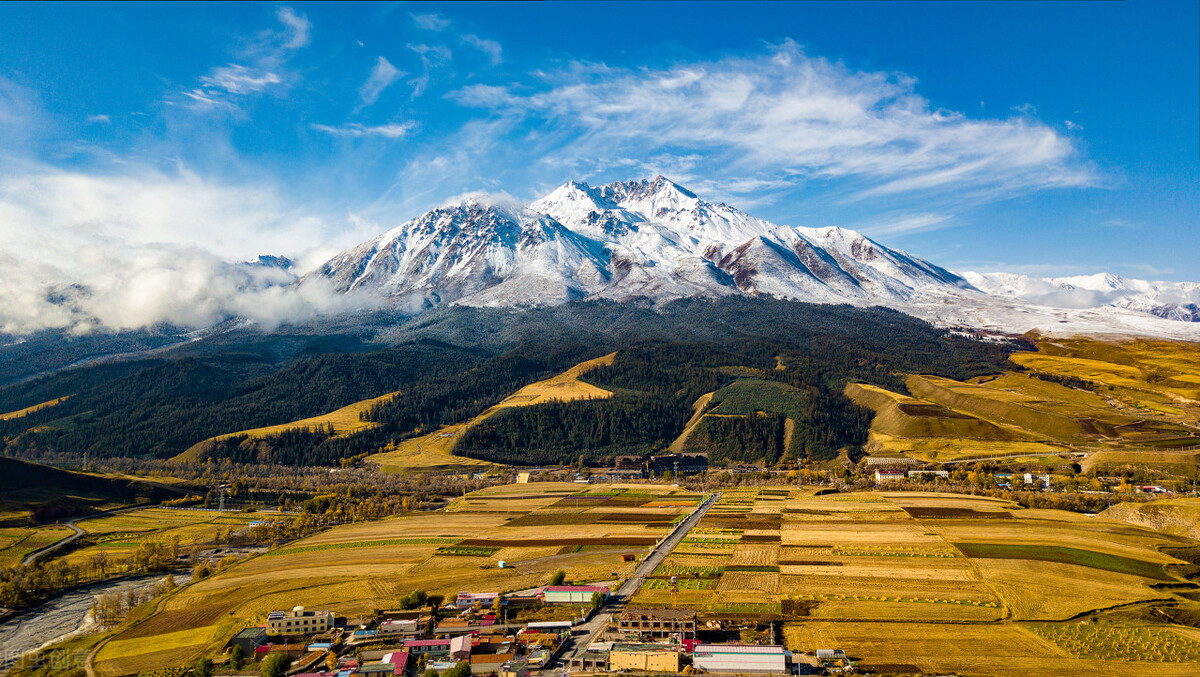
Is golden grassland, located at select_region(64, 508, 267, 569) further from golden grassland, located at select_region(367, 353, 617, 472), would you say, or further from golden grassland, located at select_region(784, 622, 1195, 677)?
golden grassland, located at select_region(784, 622, 1195, 677)

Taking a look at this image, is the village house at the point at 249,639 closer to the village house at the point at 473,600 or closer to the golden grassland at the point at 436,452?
the village house at the point at 473,600

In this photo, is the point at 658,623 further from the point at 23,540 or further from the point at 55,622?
the point at 23,540

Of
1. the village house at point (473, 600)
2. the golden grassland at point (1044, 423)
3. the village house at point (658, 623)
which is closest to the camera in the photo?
the village house at point (658, 623)

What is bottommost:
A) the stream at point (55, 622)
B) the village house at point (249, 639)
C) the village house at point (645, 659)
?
the stream at point (55, 622)

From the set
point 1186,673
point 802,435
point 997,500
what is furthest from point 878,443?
point 1186,673

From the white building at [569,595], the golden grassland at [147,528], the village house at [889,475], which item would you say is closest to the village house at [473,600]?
the white building at [569,595]

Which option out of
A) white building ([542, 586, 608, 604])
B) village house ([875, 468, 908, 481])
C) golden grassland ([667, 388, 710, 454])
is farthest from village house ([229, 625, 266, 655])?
golden grassland ([667, 388, 710, 454])
